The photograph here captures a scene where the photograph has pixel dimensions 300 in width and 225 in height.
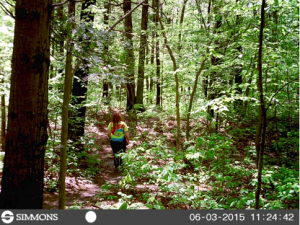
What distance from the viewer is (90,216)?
228cm

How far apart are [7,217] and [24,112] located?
1155 millimetres

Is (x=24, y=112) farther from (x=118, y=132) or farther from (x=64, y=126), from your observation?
(x=118, y=132)

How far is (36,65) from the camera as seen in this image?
8.23 ft

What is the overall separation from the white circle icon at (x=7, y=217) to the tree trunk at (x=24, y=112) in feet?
0.45

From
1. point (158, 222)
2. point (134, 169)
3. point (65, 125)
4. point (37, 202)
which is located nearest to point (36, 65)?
point (65, 125)

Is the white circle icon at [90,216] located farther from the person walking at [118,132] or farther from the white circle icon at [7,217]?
the person walking at [118,132]

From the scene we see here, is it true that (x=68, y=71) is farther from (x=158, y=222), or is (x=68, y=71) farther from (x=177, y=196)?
(x=177, y=196)

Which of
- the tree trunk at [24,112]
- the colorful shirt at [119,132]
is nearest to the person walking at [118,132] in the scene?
the colorful shirt at [119,132]

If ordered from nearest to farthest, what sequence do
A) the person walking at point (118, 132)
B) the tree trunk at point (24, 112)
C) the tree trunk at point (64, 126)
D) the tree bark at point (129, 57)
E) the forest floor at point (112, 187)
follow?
the tree trunk at point (24, 112) < the tree trunk at point (64, 126) < the forest floor at point (112, 187) < the tree bark at point (129, 57) < the person walking at point (118, 132)

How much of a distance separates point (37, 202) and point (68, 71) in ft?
6.55

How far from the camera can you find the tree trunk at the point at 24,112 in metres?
2.44
